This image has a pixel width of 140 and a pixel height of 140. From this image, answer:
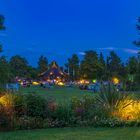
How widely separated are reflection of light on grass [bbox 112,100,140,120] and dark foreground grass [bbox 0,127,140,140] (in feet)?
7.34

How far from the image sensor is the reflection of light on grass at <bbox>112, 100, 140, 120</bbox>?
20.3 meters

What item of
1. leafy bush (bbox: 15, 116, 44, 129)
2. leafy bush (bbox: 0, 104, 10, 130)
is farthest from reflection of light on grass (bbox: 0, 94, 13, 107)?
leafy bush (bbox: 15, 116, 44, 129)

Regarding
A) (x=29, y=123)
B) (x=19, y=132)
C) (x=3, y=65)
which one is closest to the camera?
(x=19, y=132)

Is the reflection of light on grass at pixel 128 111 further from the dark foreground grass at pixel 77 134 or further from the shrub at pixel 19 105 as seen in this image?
the shrub at pixel 19 105

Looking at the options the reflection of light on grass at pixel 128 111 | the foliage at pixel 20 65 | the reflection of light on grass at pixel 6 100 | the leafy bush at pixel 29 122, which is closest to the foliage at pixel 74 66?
the foliage at pixel 20 65

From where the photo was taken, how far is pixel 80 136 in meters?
15.5

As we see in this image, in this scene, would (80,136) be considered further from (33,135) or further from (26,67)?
(26,67)

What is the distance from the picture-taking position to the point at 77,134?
16.0 m

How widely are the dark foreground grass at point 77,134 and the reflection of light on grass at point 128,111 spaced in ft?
7.34


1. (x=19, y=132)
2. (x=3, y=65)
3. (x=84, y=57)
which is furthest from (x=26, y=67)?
(x=19, y=132)

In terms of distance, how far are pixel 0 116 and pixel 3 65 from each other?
9.94m

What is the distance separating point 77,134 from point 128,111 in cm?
525

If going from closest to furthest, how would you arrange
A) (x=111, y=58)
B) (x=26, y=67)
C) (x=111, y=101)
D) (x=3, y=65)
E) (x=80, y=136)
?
(x=80, y=136)
(x=111, y=101)
(x=3, y=65)
(x=111, y=58)
(x=26, y=67)

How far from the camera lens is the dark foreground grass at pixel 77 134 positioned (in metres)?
15.2
